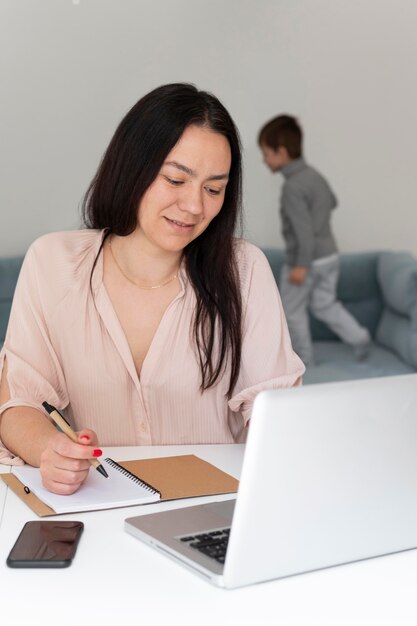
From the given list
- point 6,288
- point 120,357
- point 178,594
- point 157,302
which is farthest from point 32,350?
point 6,288

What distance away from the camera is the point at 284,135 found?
4465mm

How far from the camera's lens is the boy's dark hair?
446 cm

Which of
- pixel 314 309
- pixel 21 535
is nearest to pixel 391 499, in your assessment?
pixel 21 535

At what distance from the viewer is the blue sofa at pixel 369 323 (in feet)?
15.0

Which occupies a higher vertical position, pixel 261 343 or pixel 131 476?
pixel 261 343

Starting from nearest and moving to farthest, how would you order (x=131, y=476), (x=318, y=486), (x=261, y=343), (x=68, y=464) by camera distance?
1. (x=318, y=486)
2. (x=68, y=464)
3. (x=131, y=476)
4. (x=261, y=343)

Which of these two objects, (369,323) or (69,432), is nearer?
(69,432)

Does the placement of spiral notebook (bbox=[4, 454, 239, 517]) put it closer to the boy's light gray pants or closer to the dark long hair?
the dark long hair

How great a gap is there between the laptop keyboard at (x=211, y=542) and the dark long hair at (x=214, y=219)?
2.56 feet

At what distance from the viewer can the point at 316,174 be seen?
14.7ft

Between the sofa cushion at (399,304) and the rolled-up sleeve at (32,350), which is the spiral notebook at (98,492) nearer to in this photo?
the rolled-up sleeve at (32,350)

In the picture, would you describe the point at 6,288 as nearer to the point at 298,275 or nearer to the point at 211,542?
the point at 298,275

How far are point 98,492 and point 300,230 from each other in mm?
2865

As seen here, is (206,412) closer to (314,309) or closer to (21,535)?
(21,535)
